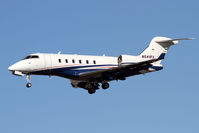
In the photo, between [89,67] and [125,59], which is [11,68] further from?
[125,59]

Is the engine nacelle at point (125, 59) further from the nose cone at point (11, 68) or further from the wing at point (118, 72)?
the nose cone at point (11, 68)

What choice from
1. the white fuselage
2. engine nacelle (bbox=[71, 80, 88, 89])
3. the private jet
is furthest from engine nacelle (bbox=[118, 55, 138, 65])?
engine nacelle (bbox=[71, 80, 88, 89])

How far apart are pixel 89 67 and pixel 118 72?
2456mm

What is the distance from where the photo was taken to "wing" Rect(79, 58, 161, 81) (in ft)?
128

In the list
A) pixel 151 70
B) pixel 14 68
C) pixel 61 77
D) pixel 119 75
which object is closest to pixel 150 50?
pixel 151 70

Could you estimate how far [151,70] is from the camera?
4234cm

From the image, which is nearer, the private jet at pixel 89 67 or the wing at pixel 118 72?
the private jet at pixel 89 67

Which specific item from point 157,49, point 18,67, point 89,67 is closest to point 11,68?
point 18,67

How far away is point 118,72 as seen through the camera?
39875 mm

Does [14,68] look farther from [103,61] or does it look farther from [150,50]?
[150,50]

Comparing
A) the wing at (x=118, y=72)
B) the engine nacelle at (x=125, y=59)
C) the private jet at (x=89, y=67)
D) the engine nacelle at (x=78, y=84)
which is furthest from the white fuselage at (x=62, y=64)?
the engine nacelle at (x=78, y=84)

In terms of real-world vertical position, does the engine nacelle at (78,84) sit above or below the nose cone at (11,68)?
below

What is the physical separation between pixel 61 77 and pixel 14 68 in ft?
14.2

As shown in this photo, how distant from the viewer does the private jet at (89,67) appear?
3781 cm
